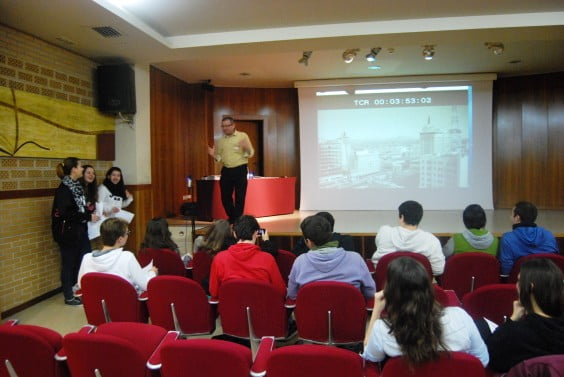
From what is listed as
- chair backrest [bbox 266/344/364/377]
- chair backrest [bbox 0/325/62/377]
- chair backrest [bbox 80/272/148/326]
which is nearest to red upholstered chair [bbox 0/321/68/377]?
chair backrest [bbox 0/325/62/377]

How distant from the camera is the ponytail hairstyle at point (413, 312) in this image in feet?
4.34

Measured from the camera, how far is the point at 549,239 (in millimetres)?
3033

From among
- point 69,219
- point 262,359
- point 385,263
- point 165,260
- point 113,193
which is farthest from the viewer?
point 113,193

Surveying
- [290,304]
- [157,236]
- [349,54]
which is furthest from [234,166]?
[290,304]

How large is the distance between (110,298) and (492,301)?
7.24ft

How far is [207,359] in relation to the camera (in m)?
1.42

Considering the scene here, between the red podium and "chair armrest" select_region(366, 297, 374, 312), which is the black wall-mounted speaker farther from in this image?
"chair armrest" select_region(366, 297, 374, 312)

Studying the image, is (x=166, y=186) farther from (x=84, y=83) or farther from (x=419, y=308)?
(x=419, y=308)

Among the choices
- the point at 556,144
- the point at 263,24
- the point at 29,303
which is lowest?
the point at 29,303

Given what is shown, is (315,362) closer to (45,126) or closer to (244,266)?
(244,266)

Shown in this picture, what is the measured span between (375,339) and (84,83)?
5.08 meters

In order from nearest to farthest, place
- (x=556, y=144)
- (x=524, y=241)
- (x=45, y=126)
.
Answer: (x=524, y=241) → (x=45, y=126) → (x=556, y=144)

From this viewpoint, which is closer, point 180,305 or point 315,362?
point 315,362

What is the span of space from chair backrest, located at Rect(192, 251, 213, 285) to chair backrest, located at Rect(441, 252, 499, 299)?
1.78m
